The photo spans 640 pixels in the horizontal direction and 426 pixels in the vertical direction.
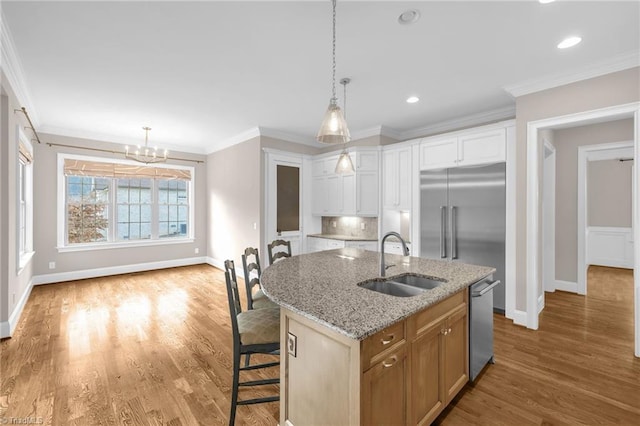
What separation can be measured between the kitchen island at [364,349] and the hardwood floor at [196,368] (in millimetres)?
430

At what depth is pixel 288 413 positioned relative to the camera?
65.1 inches

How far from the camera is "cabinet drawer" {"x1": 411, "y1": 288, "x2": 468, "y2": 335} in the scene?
1.62 metres

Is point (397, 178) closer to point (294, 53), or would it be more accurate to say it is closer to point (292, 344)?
point (294, 53)

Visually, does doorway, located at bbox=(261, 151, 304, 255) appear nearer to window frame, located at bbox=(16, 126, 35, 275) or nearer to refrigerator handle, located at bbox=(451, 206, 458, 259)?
refrigerator handle, located at bbox=(451, 206, 458, 259)

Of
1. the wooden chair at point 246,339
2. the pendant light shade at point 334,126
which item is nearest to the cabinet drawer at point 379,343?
the wooden chair at point 246,339

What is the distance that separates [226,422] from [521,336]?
3.03 meters

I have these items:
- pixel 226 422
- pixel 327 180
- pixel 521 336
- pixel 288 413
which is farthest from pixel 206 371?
pixel 327 180

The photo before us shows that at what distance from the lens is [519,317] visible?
3.43 meters

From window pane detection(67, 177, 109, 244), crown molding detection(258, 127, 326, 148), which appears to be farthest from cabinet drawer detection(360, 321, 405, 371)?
window pane detection(67, 177, 109, 244)

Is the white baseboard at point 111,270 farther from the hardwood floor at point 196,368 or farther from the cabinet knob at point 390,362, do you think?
the cabinet knob at point 390,362

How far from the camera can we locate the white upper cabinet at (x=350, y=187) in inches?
200

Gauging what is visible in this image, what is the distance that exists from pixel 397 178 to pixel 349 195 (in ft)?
3.01

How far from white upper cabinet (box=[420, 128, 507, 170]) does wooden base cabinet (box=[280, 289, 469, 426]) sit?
2.59 m

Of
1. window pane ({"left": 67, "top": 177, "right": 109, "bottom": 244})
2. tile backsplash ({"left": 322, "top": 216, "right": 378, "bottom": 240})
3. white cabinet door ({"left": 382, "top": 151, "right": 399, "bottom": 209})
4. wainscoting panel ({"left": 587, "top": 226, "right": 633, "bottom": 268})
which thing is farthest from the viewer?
wainscoting panel ({"left": 587, "top": 226, "right": 633, "bottom": 268})
